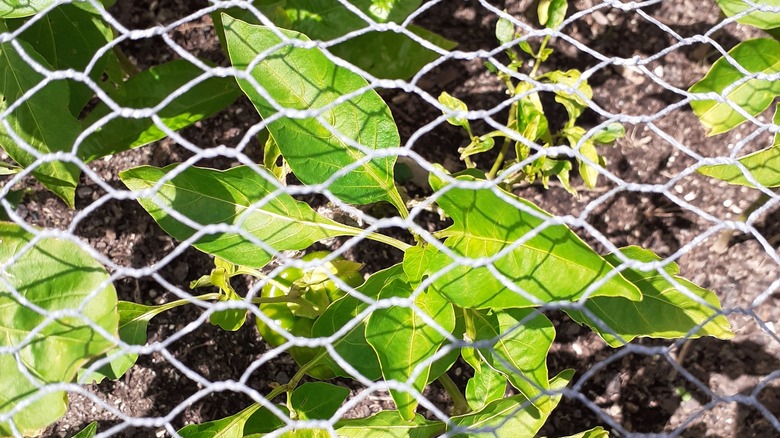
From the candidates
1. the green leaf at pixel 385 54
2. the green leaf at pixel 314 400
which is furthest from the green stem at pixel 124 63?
the green leaf at pixel 314 400

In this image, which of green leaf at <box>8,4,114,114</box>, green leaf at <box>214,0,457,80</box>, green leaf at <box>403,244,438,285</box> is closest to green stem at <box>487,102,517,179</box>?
green leaf at <box>214,0,457,80</box>

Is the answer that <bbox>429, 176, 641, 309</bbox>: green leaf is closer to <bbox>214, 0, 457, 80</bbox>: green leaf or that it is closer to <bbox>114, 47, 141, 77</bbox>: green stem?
<bbox>214, 0, 457, 80</bbox>: green leaf

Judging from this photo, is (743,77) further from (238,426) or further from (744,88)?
(238,426)

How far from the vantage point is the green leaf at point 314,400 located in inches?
39.9

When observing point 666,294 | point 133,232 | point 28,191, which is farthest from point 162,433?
point 666,294

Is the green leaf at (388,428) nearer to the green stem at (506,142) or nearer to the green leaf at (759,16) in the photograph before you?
the green stem at (506,142)

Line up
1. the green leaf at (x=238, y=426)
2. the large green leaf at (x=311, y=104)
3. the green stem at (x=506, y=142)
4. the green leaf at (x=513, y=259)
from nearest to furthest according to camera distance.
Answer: the green leaf at (x=513, y=259) < the large green leaf at (x=311, y=104) < the green leaf at (x=238, y=426) < the green stem at (x=506, y=142)

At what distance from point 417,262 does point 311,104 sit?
222mm

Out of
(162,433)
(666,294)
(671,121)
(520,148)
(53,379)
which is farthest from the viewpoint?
(671,121)

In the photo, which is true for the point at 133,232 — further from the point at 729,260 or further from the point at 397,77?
the point at 729,260

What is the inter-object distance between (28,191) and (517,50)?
2.98ft

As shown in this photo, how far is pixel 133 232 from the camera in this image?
1.38 metres

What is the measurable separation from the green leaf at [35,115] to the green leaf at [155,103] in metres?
0.09

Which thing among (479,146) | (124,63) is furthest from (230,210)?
(124,63)
